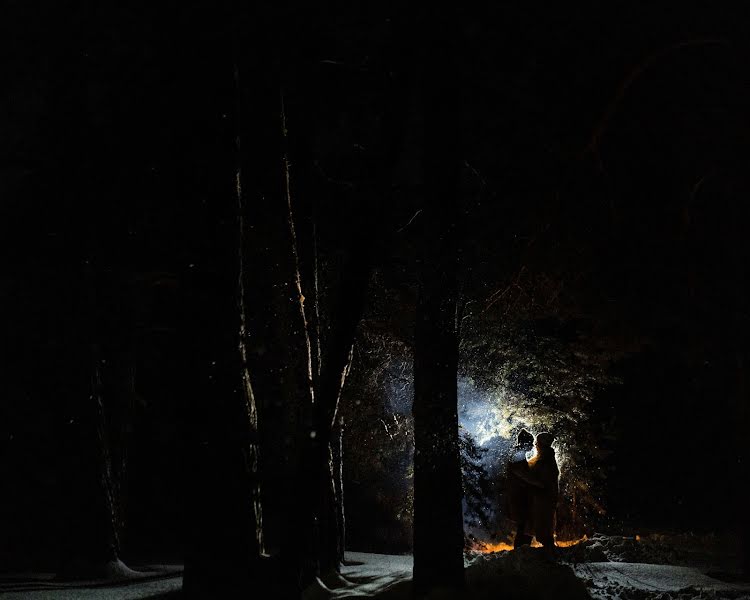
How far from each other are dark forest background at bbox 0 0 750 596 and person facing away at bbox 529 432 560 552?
2787 mm

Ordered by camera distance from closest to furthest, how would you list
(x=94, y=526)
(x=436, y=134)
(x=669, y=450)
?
(x=436, y=134) → (x=94, y=526) → (x=669, y=450)

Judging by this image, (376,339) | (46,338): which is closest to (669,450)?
(376,339)

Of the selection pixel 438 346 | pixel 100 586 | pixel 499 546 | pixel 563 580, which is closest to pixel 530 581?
pixel 563 580

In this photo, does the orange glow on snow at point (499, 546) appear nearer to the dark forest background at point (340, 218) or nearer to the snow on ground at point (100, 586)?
the dark forest background at point (340, 218)

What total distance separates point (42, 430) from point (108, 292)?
6892mm

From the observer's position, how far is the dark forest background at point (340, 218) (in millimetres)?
8922

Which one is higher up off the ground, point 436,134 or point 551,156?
point 551,156

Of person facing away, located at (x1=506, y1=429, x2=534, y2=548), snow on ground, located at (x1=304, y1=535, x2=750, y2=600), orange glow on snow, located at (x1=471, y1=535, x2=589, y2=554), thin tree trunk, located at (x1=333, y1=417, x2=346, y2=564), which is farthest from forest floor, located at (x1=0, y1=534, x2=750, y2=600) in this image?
orange glow on snow, located at (x1=471, y1=535, x2=589, y2=554)

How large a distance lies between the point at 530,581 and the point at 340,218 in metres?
7.52

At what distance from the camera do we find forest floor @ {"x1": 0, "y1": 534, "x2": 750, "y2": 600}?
362 inches

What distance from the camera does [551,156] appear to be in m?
13.5

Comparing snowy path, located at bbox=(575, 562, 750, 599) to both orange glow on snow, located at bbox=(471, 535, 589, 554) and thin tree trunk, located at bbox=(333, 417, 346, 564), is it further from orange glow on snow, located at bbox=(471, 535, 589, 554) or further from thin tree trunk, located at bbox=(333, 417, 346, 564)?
orange glow on snow, located at bbox=(471, 535, 589, 554)

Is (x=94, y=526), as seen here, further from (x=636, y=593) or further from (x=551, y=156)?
(x=551, y=156)

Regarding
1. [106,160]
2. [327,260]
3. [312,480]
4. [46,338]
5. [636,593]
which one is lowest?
[636,593]
